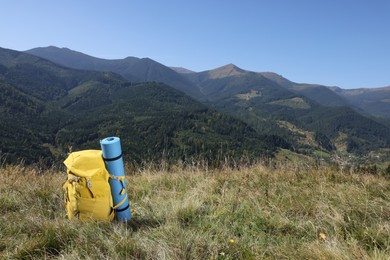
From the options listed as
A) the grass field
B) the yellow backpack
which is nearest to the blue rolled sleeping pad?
the yellow backpack

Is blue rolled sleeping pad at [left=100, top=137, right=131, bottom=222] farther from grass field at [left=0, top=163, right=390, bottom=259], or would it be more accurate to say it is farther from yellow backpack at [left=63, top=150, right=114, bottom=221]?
grass field at [left=0, top=163, right=390, bottom=259]

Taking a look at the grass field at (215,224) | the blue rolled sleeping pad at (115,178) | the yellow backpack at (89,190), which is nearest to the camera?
the grass field at (215,224)

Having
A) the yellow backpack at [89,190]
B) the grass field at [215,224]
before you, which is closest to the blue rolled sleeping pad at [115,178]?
the yellow backpack at [89,190]

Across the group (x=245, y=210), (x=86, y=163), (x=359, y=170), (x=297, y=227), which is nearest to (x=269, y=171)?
(x=359, y=170)

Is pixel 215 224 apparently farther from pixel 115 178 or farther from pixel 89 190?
pixel 89 190

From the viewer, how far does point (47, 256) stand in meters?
3.07

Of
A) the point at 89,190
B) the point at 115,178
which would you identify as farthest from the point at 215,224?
the point at 89,190

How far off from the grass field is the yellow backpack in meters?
0.17

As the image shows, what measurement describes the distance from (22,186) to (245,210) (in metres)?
4.55

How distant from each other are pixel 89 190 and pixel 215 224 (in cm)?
180

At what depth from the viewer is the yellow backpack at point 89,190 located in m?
3.89

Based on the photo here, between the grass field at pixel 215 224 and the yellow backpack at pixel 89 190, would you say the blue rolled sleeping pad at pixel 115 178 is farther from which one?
the grass field at pixel 215 224

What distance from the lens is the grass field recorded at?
303cm

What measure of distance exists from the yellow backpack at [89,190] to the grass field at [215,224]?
170 millimetres
